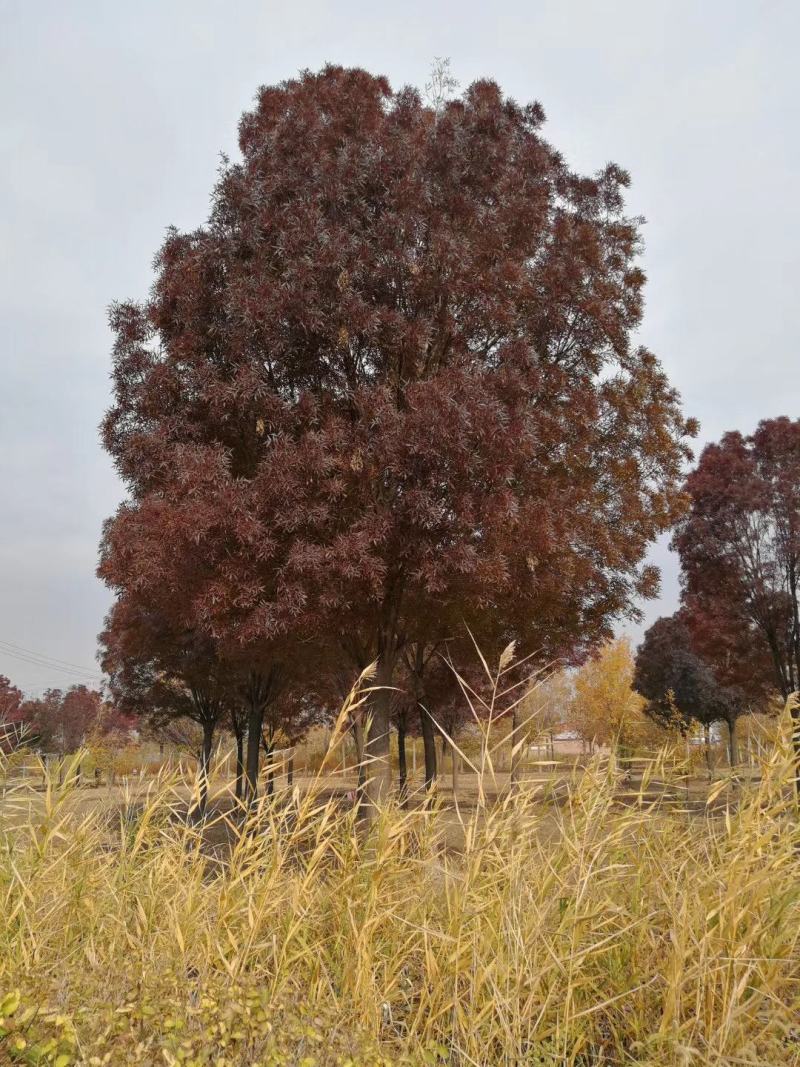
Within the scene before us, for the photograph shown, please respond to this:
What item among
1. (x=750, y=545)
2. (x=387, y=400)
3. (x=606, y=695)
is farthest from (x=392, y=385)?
(x=606, y=695)

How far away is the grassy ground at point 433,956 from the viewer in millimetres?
2465

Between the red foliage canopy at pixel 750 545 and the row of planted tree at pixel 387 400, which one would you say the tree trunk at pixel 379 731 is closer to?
the row of planted tree at pixel 387 400

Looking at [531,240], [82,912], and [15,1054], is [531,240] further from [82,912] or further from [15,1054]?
[15,1054]

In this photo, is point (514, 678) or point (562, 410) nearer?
point (562, 410)

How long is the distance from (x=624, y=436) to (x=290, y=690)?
1158 cm

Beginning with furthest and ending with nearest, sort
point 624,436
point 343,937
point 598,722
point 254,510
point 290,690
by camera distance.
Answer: point 598,722, point 290,690, point 624,436, point 254,510, point 343,937

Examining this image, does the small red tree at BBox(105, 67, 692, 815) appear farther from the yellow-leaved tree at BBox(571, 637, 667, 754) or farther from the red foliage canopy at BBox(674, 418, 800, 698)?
the yellow-leaved tree at BBox(571, 637, 667, 754)

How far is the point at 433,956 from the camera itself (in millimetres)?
2934

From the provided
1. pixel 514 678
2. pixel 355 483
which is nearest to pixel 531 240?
pixel 355 483

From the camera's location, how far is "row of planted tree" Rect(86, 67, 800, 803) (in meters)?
8.02

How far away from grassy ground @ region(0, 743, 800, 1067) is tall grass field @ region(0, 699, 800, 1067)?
0.04 ft

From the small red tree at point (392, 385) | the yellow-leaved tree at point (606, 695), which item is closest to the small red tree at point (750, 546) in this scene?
the small red tree at point (392, 385)

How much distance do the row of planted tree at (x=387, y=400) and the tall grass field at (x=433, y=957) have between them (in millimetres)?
4232

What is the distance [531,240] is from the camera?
32.2 ft
